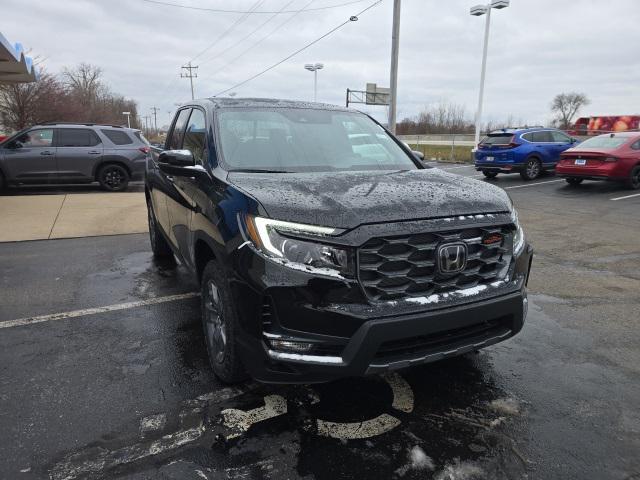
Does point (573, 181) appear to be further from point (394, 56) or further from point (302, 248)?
point (302, 248)

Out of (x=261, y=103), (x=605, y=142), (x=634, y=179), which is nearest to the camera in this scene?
(x=261, y=103)

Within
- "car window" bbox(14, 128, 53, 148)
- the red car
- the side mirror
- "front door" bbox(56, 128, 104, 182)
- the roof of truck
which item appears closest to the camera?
the side mirror

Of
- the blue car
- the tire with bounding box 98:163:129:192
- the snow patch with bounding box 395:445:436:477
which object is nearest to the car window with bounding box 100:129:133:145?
the tire with bounding box 98:163:129:192

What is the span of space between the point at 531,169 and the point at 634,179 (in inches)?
127

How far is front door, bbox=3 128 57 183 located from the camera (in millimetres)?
11875

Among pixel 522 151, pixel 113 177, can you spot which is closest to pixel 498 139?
pixel 522 151

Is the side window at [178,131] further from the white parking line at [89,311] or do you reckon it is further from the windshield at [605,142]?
the windshield at [605,142]

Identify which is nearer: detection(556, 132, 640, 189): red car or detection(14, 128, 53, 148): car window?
detection(14, 128, 53, 148): car window

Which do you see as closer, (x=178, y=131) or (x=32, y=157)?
(x=178, y=131)

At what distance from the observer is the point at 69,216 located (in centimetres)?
912

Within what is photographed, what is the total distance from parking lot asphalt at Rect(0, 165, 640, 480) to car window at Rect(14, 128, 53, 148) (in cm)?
882

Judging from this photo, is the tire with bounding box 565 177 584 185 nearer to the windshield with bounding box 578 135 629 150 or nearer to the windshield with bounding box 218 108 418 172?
the windshield with bounding box 578 135 629 150

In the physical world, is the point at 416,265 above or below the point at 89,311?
above

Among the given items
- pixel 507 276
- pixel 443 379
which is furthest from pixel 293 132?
pixel 443 379
